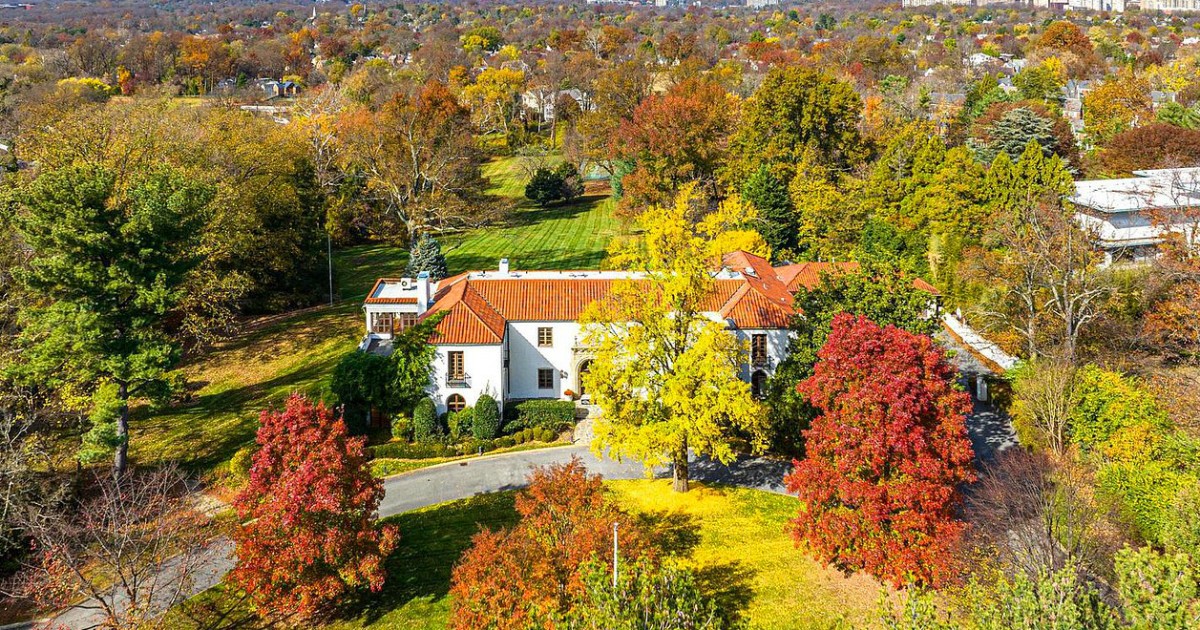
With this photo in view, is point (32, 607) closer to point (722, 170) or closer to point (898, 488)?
point (898, 488)

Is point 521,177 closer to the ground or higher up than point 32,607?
higher up

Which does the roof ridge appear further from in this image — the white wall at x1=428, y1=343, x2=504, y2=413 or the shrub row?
the shrub row

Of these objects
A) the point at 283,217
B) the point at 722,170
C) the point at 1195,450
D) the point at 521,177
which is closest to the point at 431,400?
the point at 283,217

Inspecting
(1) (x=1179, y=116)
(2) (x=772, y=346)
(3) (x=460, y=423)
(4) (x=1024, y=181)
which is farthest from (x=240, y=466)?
(1) (x=1179, y=116)

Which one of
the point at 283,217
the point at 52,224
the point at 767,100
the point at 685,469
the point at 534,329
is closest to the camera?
the point at 52,224

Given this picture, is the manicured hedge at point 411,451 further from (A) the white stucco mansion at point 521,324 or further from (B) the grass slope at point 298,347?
(B) the grass slope at point 298,347

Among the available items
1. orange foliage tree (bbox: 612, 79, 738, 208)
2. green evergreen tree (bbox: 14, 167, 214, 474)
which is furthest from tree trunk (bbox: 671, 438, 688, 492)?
orange foliage tree (bbox: 612, 79, 738, 208)

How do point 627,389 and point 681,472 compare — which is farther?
point 681,472

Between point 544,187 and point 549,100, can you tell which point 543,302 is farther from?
point 549,100
